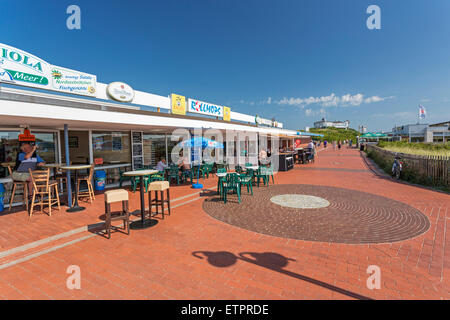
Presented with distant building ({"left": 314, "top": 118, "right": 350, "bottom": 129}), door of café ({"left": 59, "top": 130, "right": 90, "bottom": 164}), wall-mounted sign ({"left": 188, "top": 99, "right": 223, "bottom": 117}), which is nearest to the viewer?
door of café ({"left": 59, "top": 130, "right": 90, "bottom": 164})

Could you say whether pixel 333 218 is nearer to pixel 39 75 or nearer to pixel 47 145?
pixel 47 145

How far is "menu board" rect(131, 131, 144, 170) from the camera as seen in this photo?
9789 millimetres

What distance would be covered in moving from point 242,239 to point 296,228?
4.23 ft

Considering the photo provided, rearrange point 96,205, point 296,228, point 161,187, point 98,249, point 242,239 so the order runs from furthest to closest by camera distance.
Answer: point 96,205 < point 161,187 < point 296,228 < point 242,239 < point 98,249

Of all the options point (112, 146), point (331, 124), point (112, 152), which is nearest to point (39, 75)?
→ point (112, 146)

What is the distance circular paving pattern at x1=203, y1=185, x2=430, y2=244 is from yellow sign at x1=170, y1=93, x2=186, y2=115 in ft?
29.6

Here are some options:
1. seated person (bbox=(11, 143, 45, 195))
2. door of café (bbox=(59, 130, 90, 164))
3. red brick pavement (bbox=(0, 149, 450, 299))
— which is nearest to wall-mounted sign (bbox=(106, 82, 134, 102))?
door of café (bbox=(59, 130, 90, 164))

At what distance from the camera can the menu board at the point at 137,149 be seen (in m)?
9.79

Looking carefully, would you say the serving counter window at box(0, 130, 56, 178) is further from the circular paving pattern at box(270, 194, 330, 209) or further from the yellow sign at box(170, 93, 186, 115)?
the circular paving pattern at box(270, 194, 330, 209)

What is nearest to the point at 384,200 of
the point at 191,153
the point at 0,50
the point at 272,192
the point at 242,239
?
the point at 272,192

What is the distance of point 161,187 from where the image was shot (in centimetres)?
507

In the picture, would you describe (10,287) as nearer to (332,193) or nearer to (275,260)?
(275,260)

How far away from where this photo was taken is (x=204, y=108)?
17.2 meters
